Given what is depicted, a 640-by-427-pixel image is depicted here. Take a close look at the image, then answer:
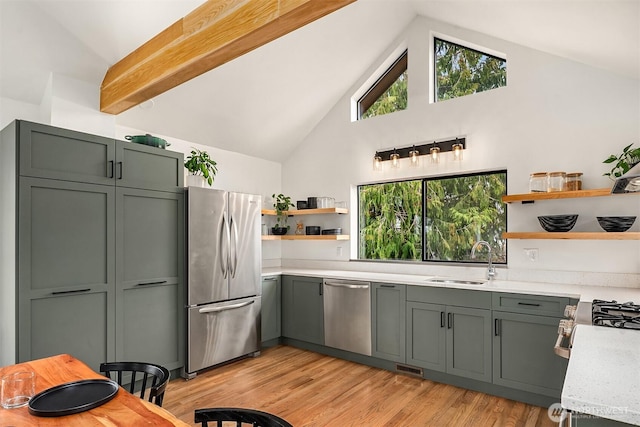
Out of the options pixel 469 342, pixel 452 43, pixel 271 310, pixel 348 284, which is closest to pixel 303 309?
pixel 271 310

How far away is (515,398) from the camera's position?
10.3ft

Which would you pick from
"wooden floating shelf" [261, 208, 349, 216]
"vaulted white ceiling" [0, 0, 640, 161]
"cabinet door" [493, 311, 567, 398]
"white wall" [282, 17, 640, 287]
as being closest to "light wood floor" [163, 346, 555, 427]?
"cabinet door" [493, 311, 567, 398]

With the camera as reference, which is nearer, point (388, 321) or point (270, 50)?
point (388, 321)

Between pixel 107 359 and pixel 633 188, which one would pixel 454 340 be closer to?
pixel 633 188

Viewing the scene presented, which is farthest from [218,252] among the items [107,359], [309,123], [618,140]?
[618,140]

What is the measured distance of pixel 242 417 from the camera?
4.33 feet

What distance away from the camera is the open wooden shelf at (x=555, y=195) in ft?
10.2

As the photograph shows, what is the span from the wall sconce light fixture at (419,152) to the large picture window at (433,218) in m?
0.24

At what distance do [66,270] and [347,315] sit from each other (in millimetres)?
2550

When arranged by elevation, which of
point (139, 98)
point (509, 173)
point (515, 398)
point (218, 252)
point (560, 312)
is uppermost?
point (139, 98)

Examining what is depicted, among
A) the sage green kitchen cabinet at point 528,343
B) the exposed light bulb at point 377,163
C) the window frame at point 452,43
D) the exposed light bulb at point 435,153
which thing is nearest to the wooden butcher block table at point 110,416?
the sage green kitchen cabinet at point 528,343

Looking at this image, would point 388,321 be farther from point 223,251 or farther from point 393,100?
point 393,100

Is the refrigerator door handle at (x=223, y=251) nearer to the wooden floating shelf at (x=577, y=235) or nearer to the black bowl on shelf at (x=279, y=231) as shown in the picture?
the black bowl on shelf at (x=279, y=231)

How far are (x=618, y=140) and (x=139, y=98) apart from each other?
12.9 feet
